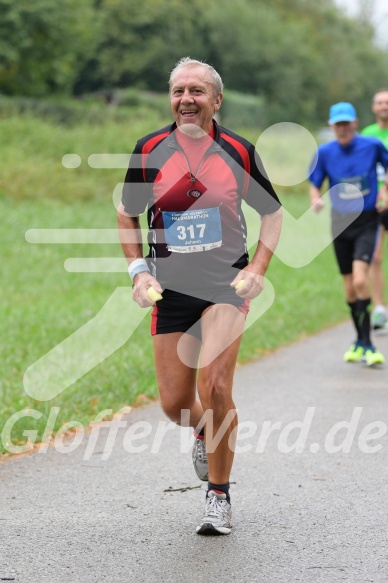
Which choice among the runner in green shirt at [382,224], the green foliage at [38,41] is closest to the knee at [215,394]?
the runner in green shirt at [382,224]

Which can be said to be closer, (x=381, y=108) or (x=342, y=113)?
(x=342, y=113)

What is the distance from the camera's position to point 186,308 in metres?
5.18

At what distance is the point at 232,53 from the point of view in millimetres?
61219

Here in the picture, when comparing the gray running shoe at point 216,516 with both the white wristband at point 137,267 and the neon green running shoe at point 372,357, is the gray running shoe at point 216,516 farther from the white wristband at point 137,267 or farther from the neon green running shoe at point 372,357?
the neon green running shoe at point 372,357

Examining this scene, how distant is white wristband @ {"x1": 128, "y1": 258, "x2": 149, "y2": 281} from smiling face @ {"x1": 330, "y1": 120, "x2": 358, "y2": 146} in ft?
16.5

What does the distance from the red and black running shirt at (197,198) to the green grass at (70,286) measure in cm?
227

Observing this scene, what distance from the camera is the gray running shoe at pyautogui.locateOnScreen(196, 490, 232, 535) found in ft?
16.1

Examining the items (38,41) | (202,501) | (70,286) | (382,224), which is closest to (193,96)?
(202,501)

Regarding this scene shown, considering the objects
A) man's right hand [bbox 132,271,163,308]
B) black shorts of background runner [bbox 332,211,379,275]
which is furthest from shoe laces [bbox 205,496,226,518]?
black shorts of background runner [bbox 332,211,379,275]

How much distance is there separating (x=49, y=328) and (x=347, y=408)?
14.7 feet

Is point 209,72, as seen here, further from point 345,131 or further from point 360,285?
point 360,285

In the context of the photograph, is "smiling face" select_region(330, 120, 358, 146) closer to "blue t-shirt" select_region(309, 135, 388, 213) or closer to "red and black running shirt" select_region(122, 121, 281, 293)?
"blue t-shirt" select_region(309, 135, 388, 213)

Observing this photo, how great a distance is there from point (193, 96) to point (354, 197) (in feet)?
17.3

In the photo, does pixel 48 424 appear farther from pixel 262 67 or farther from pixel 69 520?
pixel 262 67
